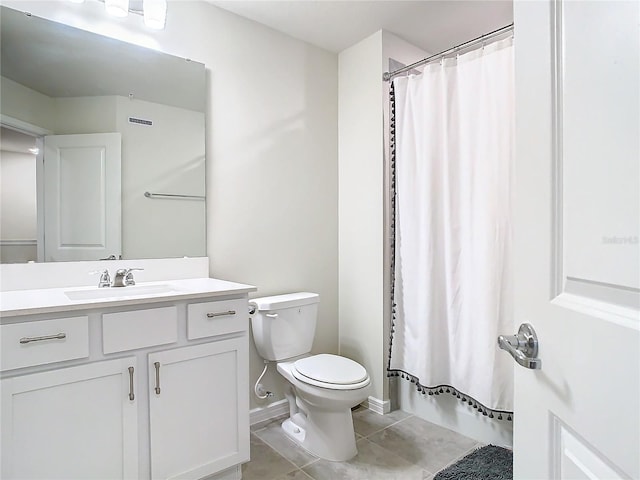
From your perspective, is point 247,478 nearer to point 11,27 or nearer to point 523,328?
point 523,328

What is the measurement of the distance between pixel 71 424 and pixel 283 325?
3.54ft

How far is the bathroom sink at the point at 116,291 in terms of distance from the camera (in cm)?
160

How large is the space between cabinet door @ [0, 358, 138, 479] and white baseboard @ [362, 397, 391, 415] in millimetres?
1464

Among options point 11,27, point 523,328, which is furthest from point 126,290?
point 523,328

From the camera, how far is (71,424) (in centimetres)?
130

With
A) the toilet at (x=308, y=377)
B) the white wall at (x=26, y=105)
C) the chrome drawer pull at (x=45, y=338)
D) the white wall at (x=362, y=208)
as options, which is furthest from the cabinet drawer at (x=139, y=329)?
the white wall at (x=362, y=208)

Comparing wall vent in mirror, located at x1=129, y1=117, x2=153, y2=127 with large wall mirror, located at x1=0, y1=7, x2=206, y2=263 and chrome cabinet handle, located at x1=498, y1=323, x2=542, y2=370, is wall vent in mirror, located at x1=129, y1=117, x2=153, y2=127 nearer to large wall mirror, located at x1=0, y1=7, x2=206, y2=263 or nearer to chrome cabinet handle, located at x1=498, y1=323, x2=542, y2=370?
large wall mirror, located at x1=0, y1=7, x2=206, y2=263

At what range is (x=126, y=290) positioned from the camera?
5.66 ft

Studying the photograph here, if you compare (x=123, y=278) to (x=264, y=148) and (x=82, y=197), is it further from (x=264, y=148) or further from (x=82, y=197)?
(x=264, y=148)

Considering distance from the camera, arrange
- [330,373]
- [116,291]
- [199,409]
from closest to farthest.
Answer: [199,409] < [116,291] < [330,373]

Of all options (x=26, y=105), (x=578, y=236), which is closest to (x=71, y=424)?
(x=26, y=105)

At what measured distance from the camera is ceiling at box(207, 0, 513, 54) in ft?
6.97

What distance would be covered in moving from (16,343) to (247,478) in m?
1.13

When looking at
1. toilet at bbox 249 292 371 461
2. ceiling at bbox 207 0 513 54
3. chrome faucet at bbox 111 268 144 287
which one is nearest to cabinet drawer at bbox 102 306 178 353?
chrome faucet at bbox 111 268 144 287
